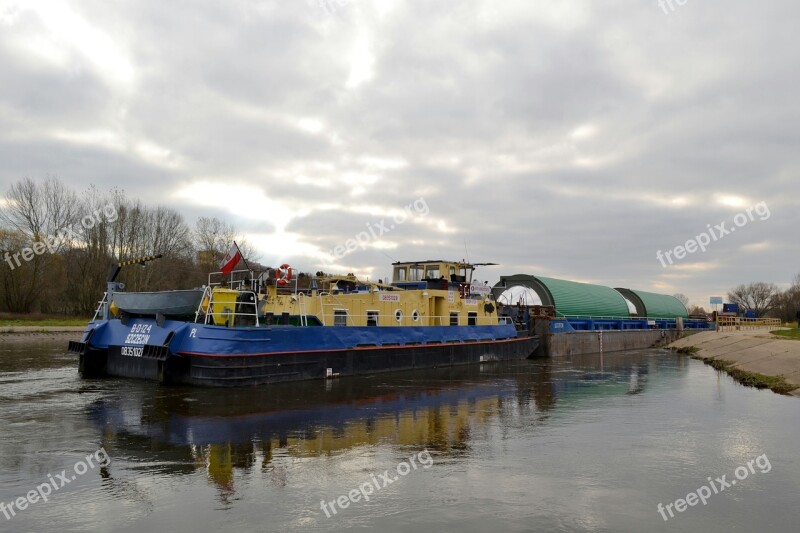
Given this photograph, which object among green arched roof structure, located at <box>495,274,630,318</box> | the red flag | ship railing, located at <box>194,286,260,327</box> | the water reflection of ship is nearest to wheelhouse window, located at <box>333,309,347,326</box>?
the water reflection of ship

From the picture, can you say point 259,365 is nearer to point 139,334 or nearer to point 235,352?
point 235,352

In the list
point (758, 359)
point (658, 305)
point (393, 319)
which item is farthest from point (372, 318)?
point (658, 305)

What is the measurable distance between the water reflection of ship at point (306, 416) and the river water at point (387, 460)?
0.21 feet

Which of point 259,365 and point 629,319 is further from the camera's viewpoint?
point 629,319

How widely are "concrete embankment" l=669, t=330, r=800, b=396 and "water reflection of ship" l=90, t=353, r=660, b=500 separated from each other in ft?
13.1

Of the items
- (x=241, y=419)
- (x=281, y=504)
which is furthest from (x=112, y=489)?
(x=241, y=419)

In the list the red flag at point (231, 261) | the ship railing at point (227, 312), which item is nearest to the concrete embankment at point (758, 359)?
the ship railing at point (227, 312)

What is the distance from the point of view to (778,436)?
10.8 meters

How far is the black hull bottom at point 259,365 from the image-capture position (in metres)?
15.6

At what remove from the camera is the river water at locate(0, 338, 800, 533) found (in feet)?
21.1

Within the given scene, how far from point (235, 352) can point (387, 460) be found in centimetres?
840

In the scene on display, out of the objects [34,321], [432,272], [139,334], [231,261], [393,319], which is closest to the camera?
[231,261]

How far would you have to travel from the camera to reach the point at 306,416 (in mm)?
12305

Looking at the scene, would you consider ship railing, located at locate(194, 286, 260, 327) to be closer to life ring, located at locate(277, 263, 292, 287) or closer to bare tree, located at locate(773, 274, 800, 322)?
life ring, located at locate(277, 263, 292, 287)
